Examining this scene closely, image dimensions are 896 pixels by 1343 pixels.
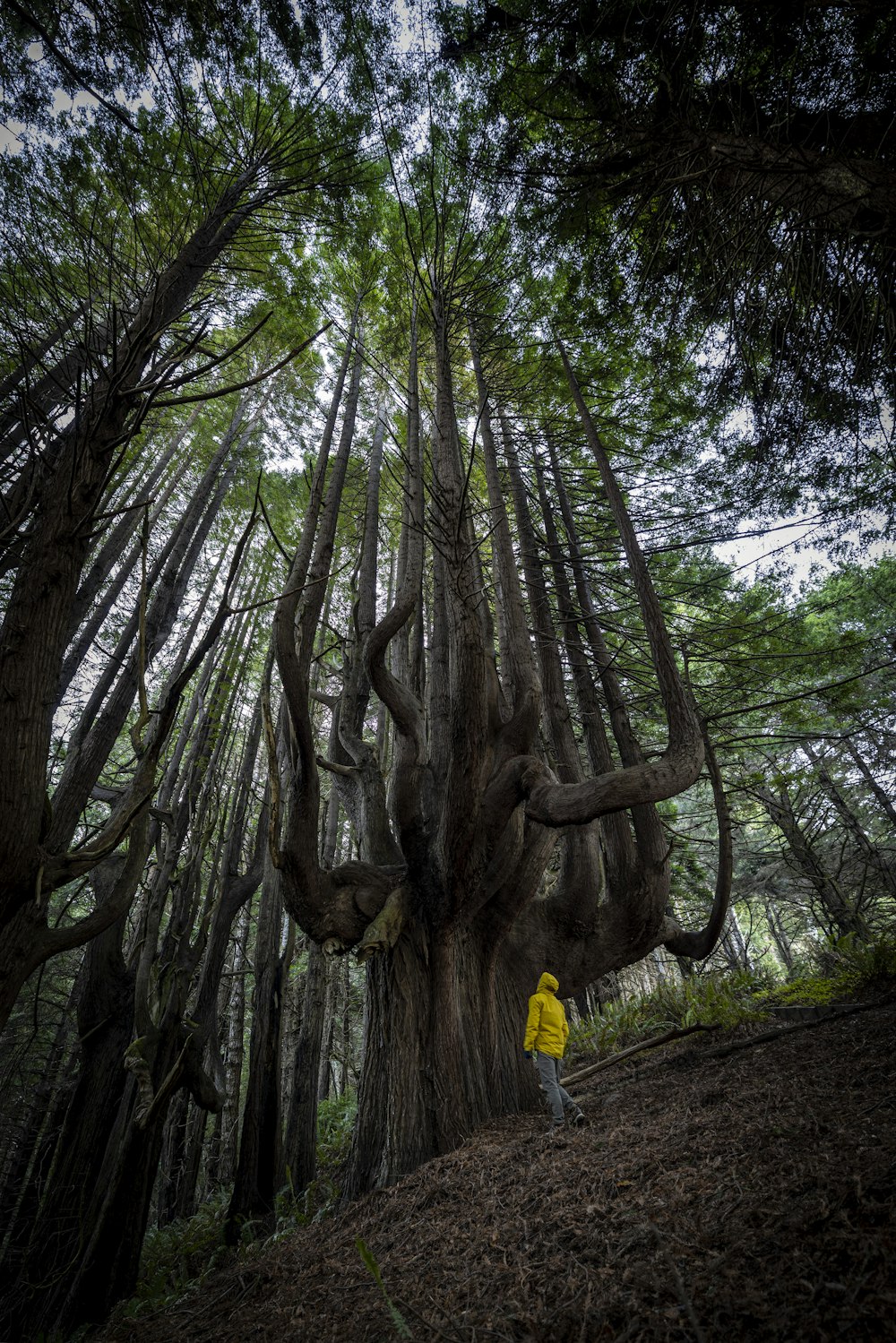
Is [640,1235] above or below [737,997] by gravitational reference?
below

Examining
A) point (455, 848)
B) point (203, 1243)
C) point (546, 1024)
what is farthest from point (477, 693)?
point (203, 1243)

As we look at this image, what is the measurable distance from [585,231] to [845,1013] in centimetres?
689

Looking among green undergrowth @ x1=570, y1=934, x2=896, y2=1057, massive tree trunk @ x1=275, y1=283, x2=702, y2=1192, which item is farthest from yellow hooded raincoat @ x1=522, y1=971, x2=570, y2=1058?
green undergrowth @ x1=570, y1=934, x2=896, y2=1057

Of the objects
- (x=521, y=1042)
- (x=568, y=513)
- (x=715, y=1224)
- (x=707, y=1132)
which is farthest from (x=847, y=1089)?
(x=568, y=513)

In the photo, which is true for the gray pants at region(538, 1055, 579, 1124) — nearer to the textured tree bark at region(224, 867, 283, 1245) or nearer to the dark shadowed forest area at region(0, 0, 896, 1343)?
the dark shadowed forest area at region(0, 0, 896, 1343)

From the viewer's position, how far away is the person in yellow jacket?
11.6 feet

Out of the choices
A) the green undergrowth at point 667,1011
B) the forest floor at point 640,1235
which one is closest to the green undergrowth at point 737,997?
the green undergrowth at point 667,1011

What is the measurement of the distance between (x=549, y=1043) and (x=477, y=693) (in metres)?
2.76

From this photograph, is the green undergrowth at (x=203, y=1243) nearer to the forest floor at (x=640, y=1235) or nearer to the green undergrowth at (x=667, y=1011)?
the forest floor at (x=640, y=1235)

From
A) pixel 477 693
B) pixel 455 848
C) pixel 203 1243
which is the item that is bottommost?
pixel 203 1243

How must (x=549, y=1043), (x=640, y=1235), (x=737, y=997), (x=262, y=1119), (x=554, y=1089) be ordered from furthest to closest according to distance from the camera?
(x=737, y=997), (x=262, y=1119), (x=549, y=1043), (x=554, y=1089), (x=640, y=1235)

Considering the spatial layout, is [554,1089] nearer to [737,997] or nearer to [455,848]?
[455,848]

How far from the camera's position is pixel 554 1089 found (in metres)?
3.55

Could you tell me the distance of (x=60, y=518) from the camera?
1.76 m
